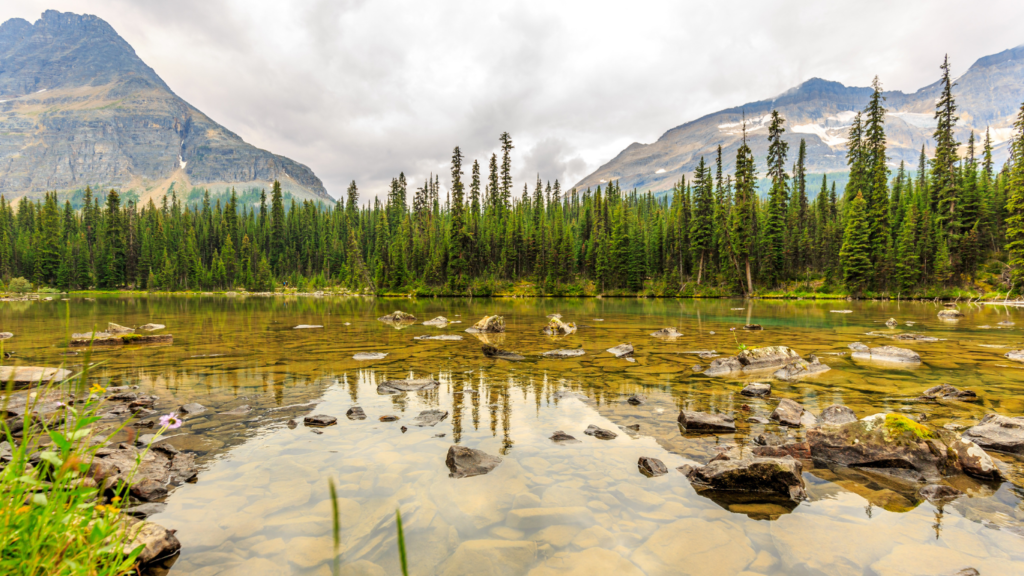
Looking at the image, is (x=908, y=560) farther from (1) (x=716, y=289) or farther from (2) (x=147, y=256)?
(2) (x=147, y=256)

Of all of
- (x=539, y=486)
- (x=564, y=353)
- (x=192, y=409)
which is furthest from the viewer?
(x=564, y=353)

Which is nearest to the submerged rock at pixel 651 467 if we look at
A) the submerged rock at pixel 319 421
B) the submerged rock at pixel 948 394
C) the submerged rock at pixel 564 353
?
the submerged rock at pixel 319 421

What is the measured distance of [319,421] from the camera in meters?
8.98

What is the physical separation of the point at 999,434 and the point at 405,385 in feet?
39.9

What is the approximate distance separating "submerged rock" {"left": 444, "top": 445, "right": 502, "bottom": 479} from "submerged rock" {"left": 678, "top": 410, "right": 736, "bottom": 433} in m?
3.97

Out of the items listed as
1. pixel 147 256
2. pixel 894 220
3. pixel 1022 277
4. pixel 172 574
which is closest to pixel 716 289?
pixel 894 220

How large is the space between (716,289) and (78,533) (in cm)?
7937

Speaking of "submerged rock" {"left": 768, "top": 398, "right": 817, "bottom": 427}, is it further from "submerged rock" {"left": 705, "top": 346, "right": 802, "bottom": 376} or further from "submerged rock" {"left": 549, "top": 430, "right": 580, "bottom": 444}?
"submerged rock" {"left": 549, "top": 430, "right": 580, "bottom": 444}

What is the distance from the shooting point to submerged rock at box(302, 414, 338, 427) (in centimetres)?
895

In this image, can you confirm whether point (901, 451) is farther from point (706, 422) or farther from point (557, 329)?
point (557, 329)

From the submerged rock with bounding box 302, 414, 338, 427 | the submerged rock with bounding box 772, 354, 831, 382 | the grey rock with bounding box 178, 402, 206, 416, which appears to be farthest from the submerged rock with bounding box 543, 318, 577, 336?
the grey rock with bounding box 178, 402, 206, 416

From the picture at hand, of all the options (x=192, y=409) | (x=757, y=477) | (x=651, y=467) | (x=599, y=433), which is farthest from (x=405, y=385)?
(x=757, y=477)

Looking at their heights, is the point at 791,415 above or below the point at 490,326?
below

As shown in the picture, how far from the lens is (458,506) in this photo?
235 inches
